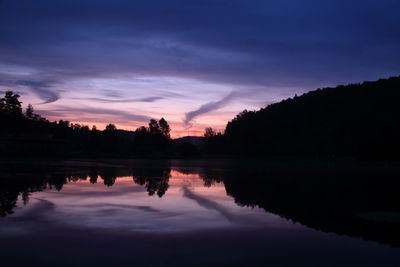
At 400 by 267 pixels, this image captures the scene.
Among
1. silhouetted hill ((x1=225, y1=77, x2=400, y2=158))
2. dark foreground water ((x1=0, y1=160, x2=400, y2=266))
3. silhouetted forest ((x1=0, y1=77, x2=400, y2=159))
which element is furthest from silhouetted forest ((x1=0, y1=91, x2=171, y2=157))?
dark foreground water ((x1=0, y1=160, x2=400, y2=266))

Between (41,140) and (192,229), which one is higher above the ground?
(41,140)

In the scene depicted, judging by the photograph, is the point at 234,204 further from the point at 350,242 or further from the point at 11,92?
the point at 11,92

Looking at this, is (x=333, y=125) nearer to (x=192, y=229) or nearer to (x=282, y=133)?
(x=282, y=133)

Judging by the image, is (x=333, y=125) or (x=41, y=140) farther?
(x=333, y=125)

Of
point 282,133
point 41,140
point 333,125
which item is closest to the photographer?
point 41,140

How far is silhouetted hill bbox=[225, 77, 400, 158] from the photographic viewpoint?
3748 inches

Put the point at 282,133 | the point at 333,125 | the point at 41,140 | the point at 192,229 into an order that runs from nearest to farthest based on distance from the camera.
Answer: the point at 192,229, the point at 41,140, the point at 333,125, the point at 282,133

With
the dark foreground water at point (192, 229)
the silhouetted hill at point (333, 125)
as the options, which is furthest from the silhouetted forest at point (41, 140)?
the dark foreground water at point (192, 229)

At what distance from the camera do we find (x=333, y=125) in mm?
123500

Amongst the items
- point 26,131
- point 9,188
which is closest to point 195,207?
point 9,188

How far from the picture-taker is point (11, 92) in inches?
3984

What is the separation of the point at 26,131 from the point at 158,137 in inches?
2228

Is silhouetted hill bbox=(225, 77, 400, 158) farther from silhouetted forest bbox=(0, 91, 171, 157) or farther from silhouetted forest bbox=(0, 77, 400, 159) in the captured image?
silhouetted forest bbox=(0, 91, 171, 157)

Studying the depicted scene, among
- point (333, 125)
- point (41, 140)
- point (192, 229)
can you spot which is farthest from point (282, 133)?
point (192, 229)
